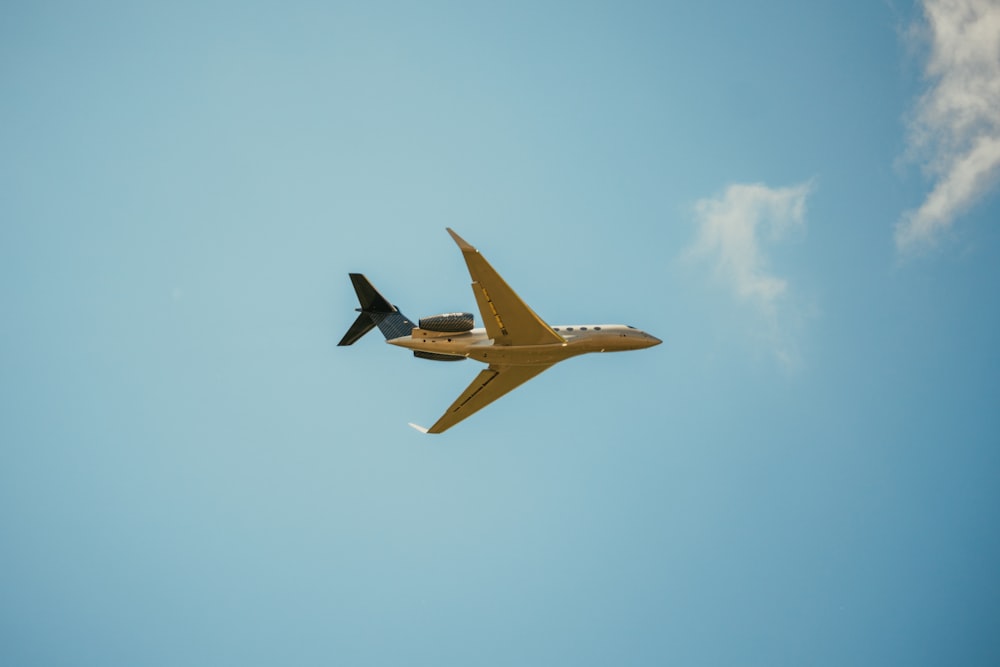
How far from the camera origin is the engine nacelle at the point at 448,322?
129 ft

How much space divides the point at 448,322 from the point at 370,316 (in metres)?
6.02

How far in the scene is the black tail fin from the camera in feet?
139

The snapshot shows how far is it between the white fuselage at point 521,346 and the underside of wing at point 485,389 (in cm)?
168

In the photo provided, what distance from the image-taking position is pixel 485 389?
4278 cm

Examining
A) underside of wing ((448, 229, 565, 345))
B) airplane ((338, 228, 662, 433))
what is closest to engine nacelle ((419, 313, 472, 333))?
airplane ((338, 228, 662, 433))

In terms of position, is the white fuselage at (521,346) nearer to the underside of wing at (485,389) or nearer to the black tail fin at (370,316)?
the underside of wing at (485,389)

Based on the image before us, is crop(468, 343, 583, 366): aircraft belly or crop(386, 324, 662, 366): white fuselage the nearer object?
crop(468, 343, 583, 366): aircraft belly

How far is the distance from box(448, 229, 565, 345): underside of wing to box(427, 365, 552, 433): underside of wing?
3779 mm

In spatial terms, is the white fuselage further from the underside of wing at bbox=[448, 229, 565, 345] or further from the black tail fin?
the black tail fin

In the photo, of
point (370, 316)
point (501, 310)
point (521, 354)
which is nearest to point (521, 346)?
point (521, 354)

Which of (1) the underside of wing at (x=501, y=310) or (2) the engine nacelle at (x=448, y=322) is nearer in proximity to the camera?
(1) the underside of wing at (x=501, y=310)

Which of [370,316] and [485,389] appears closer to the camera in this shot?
[370,316]

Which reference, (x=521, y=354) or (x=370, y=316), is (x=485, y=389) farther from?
(x=370, y=316)

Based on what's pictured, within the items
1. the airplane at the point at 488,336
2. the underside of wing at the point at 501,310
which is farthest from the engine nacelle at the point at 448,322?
the underside of wing at the point at 501,310
